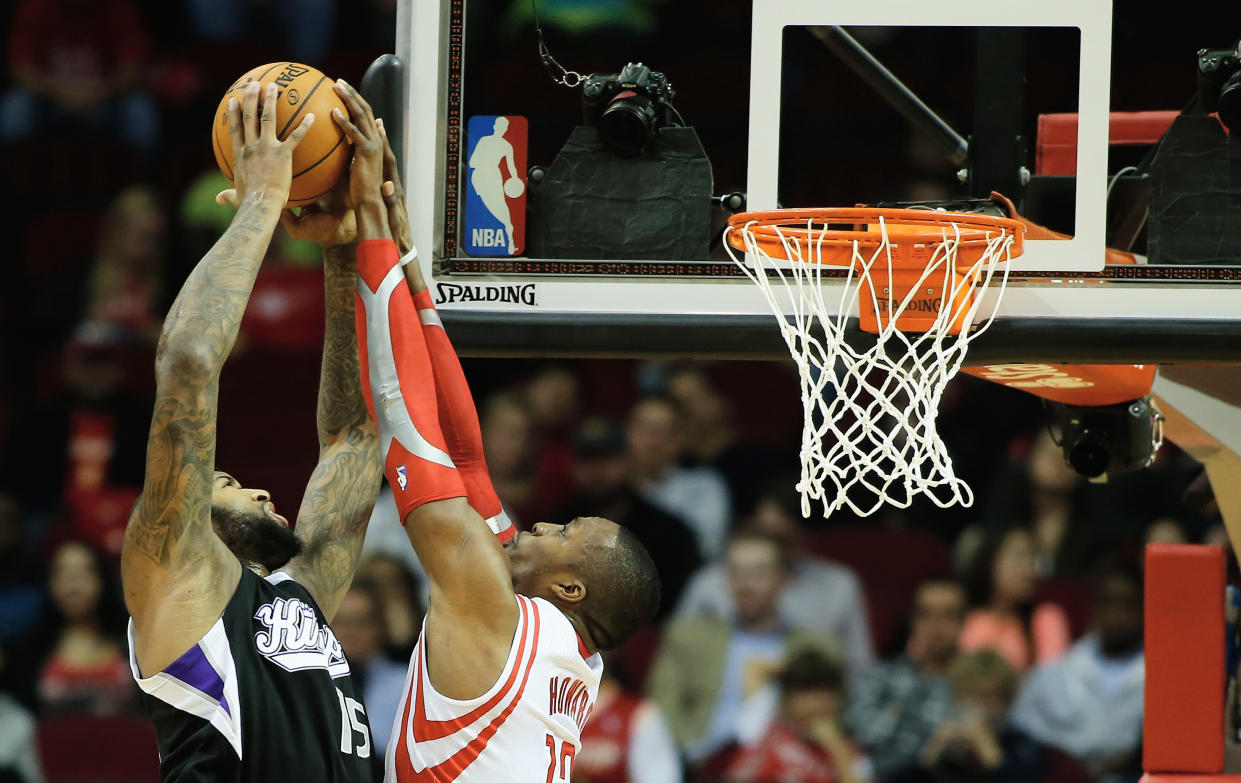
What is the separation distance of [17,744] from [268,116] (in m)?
4.94

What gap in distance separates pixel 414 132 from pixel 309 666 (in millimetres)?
1392

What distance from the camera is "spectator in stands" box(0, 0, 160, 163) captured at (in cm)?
977

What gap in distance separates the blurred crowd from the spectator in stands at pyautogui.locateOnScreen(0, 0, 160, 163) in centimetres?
2

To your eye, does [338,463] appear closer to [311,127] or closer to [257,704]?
[257,704]

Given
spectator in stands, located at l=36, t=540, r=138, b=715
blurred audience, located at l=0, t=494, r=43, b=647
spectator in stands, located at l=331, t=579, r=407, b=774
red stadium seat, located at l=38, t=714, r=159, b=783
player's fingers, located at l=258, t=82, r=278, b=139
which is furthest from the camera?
blurred audience, located at l=0, t=494, r=43, b=647

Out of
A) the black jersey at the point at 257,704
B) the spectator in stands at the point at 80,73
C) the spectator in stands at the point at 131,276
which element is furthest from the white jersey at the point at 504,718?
the spectator in stands at the point at 80,73

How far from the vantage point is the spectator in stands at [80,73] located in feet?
32.1

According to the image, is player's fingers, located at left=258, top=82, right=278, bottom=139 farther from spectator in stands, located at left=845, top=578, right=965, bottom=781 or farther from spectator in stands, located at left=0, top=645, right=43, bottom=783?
spectator in stands, located at left=0, top=645, right=43, bottom=783

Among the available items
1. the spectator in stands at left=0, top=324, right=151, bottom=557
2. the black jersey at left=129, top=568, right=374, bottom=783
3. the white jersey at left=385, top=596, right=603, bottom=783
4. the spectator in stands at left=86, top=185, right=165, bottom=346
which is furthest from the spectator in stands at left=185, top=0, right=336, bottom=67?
the white jersey at left=385, top=596, right=603, bottom=783

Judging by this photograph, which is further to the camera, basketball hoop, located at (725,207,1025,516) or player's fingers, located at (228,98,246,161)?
basketball hoop, located at (725,207,1025,516)

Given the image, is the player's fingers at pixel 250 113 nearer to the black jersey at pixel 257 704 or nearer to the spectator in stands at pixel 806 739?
the black jersey at pixel 257 704

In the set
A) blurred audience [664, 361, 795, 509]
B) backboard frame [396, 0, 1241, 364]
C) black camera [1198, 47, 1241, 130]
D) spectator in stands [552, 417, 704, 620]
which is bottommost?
spectator in stands [552, 417, 704, 620]

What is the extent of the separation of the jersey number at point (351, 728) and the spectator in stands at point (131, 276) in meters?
6.16

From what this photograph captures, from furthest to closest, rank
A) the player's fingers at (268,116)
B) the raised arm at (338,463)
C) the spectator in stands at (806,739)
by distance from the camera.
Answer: the spectator in stands at (806,739) → the raised arm at (338,463) → the player's fingers at (268,116)
